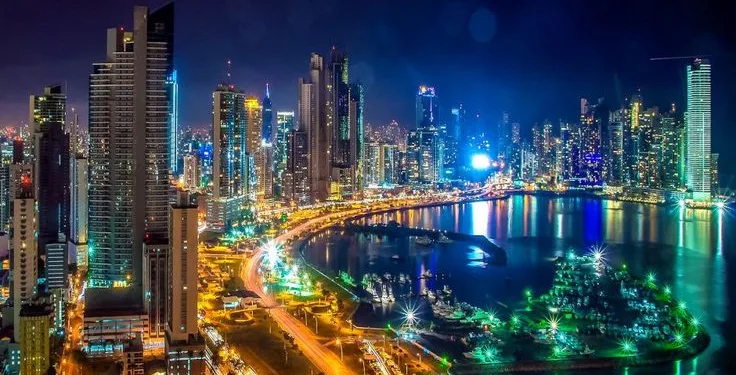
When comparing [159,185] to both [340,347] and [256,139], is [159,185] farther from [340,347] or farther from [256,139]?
[256,139]

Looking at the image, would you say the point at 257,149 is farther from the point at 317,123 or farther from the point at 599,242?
the point at 599,242

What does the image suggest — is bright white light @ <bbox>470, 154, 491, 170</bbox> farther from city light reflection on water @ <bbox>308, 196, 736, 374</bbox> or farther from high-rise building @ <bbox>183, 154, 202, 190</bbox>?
high-rise building @ <bbox>183, 154, 202, 190</bbox>

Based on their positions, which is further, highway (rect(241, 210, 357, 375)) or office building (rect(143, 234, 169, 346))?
office building (rect(143, 234, 169, 346))

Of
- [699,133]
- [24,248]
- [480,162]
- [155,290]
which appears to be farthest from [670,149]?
[24,248]

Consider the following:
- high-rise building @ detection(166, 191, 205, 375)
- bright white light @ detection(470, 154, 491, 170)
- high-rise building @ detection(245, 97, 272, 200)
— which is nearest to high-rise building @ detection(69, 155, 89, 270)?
high-rise building @ detection(166, 191, 205, 375)

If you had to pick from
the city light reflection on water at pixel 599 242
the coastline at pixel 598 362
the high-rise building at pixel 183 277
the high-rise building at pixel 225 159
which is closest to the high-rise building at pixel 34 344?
the high-rise building at pixel 183 277

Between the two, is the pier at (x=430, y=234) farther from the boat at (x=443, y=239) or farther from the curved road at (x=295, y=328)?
the curved road at (x=295, y=328)
